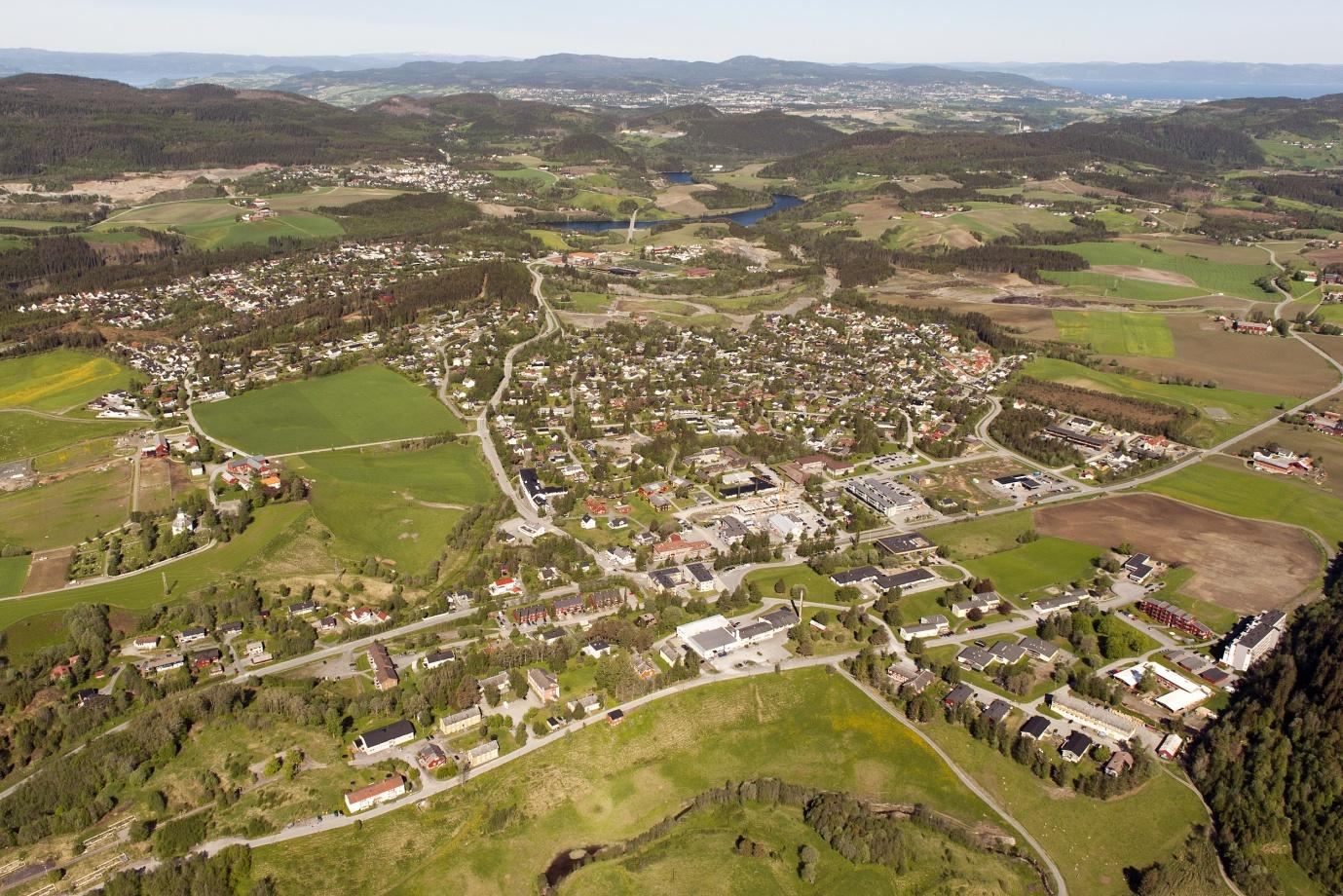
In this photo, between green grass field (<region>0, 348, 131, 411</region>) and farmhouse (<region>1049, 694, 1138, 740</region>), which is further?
green grass field (<region>0, 348, 131, 411</region>)

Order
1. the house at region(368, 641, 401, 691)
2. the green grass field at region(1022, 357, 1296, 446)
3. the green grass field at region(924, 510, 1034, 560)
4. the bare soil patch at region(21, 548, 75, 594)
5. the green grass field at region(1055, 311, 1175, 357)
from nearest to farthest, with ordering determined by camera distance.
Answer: the house at region(368, 641, 401, 691) → the bare soil patch at region(21, 548, 75, 594) → the green grass field at region(924, 510, 1034, 560) → the green grass field at region(1022, 357, 1296, 446) → the green grass field at region(1055, 311, 1175, 357)

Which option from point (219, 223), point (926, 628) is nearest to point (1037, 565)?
point (926, 628)

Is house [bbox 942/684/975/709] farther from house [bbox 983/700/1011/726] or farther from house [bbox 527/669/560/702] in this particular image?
house [bbox 527/669/560/702]

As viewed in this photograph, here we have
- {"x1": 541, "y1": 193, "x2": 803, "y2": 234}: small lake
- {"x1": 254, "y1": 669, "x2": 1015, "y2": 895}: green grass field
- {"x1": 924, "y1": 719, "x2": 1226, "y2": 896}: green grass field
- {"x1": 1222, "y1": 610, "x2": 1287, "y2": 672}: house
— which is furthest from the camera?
{"x1": 541, "y1": 193, "x2": 803, "y2": 234}: small lake

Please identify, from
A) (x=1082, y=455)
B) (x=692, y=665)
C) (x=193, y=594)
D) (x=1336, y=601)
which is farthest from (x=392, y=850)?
(x=1082, y=455)

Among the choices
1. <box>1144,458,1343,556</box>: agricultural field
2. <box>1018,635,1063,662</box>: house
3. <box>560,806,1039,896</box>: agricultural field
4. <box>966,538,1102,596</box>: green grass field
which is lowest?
<box>560,806,1039,896</box>: agricultural field

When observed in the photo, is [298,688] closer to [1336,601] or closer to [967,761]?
[967,761]

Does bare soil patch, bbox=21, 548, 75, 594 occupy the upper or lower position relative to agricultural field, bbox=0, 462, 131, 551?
lower

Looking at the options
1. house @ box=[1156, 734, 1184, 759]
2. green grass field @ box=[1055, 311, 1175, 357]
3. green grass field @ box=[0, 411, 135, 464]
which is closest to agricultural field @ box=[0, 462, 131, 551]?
green grass field @ box=[0, 411, 135, 464]

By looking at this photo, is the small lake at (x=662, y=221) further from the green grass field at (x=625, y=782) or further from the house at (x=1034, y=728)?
the house at (x=1034, y=728)
